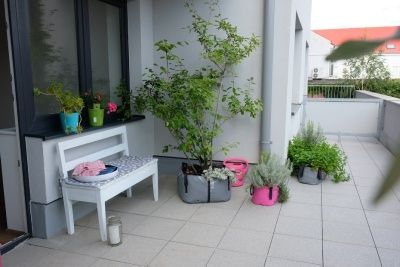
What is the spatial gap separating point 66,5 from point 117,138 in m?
1.44

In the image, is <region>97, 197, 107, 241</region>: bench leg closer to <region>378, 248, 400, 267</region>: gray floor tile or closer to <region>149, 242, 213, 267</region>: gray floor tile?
<region>149, 242, 213, 267</region>: gray floor tile

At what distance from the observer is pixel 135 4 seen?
410 centimetres

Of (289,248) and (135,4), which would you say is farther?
(135,4)

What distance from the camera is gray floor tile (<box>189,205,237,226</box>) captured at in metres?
3.19

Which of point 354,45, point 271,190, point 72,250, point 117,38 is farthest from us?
point 117,38

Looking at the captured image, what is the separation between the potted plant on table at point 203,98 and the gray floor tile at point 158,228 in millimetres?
487

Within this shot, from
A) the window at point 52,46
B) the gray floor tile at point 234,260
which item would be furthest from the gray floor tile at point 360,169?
the window at point 52,46

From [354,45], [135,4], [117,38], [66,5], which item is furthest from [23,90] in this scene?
[354,45]

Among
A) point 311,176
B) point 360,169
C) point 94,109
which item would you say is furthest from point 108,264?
point 360,169

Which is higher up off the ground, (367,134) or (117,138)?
(117,138)

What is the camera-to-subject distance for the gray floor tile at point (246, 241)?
8.75 ft

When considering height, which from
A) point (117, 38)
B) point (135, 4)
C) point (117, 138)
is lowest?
point (117, 138)

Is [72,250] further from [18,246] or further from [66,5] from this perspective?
[66,5]

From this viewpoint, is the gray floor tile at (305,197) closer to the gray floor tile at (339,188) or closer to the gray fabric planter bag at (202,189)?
the gray floor tile at (339,188)
